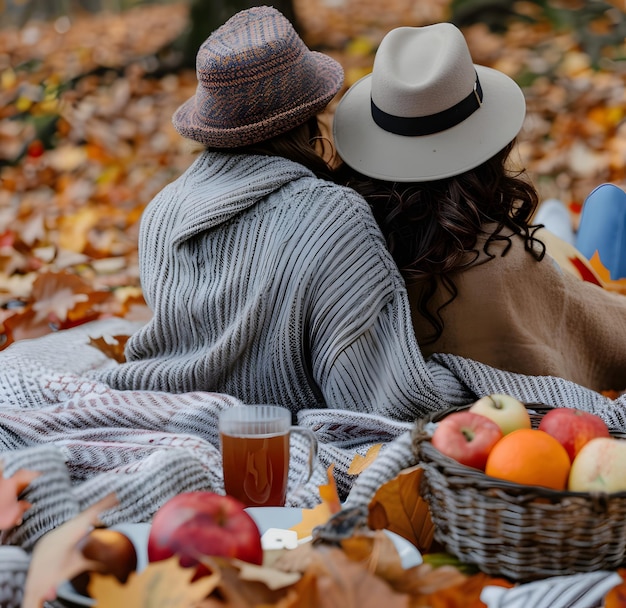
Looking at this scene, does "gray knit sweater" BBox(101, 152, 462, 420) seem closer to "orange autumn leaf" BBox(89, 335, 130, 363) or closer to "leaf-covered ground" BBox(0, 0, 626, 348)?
"orange autumn leaf" BBox(89, 335, 130, 363)

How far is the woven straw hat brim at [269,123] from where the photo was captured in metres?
1.81

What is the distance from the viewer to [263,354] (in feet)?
6.10

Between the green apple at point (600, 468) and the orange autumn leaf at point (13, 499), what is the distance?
791 millimetres

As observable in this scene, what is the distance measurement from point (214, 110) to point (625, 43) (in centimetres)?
451

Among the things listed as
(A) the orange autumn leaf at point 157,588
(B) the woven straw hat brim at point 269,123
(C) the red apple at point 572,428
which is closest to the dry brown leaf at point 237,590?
(A) the orange autumn leaf at point 157,588

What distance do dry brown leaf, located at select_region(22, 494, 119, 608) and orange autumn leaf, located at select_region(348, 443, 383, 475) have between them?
58 centimetres

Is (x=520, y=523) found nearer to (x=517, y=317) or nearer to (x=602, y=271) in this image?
(x=517, y=317)

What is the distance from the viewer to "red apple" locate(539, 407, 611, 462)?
1.32m

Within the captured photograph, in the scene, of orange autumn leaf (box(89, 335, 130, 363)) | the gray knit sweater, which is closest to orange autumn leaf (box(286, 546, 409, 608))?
the gray knit sweater

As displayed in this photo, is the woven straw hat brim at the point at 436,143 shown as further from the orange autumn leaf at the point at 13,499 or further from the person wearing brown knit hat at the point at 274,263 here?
the orange autumn leaf at the point at 13,499


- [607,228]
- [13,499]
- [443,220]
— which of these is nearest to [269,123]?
[443,220]

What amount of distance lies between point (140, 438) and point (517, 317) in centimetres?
86

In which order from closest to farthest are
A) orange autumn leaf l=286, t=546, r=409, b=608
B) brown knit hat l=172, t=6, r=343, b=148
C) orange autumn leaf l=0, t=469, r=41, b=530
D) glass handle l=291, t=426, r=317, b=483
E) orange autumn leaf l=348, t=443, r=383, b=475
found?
orange autumn leaf l=286, t=546, r=409, b=608, orange autumn leaf l=0, t=469, r=41, b=530, glass handle l=291, t=426, r=317, b=483, orange autumn leaf l=348, t=443, r=383, b=475, brown knit hat l=172, t=6, r=343, b=148

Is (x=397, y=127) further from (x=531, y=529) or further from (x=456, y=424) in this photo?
(x=531, y=529)
